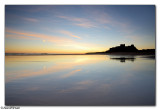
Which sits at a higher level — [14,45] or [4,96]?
[14,45]

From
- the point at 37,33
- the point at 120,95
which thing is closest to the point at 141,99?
the point at 120,95

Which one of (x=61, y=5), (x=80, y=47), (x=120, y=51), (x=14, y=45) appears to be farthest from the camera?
(x=80, y=47)

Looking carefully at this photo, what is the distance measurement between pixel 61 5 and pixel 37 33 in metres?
1.37

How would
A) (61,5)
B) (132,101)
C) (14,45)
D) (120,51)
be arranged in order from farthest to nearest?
(120,51) < (14,45) < (61,5) < (132,101)

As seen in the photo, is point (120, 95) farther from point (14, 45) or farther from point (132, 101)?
point (14, 45)

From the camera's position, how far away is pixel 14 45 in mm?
4090

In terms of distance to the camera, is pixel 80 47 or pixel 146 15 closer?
pixel 146 15
